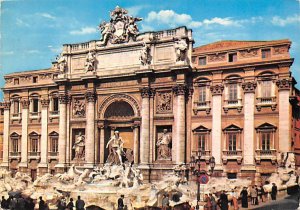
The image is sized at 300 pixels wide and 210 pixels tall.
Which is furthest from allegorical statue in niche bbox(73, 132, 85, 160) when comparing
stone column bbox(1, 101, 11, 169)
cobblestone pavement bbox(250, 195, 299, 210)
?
cobblestone pavement bbox(250, 195, 299, 210)

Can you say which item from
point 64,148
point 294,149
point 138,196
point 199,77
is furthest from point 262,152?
point 64,148

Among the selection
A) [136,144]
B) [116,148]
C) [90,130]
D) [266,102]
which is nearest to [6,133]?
[90,130]

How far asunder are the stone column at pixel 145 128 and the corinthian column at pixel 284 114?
9016 mm

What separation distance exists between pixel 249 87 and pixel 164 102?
612 cm

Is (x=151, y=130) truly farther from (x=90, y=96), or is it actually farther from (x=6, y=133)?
(x=6, y=133)

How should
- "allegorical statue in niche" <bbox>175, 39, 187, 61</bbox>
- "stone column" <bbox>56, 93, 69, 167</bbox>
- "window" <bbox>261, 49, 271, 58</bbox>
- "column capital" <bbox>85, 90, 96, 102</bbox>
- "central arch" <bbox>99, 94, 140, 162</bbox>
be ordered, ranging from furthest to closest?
"stone column" <bbox>56, 93, 69, 167</bbox>, "column capital" <bbox>85, 90, 96, 102</bbox>, "central arch" <bbox>99, 94, 140, 162</bbox>, "allegorical statue in niche" <bbox>175, 39, 187, 61</bbox>, "window" <bbox>261, 49, 271, 58</bbox>

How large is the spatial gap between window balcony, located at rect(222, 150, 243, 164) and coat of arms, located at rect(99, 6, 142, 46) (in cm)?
1087

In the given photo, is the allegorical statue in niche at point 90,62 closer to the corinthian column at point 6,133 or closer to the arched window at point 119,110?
the arched window at point 119,110

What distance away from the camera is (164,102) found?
2873 cm

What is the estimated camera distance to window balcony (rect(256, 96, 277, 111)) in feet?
82.9

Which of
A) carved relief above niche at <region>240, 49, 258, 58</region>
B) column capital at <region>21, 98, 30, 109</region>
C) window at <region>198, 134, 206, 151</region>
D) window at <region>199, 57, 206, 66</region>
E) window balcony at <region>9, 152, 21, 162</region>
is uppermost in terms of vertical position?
carved relief above niche at <region>240, 49, 258, 58</region>

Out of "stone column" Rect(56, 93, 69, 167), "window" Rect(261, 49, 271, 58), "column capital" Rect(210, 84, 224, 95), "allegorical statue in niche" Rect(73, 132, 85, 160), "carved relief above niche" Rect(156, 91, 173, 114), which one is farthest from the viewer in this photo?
"stone column" Rect(56, 93, 69, 167)

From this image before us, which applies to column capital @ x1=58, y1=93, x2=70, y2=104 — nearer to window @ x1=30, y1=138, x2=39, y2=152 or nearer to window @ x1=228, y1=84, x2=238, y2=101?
window @ x1=30, y1=138, x2=39, y2=152

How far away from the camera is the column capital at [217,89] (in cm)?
2698
